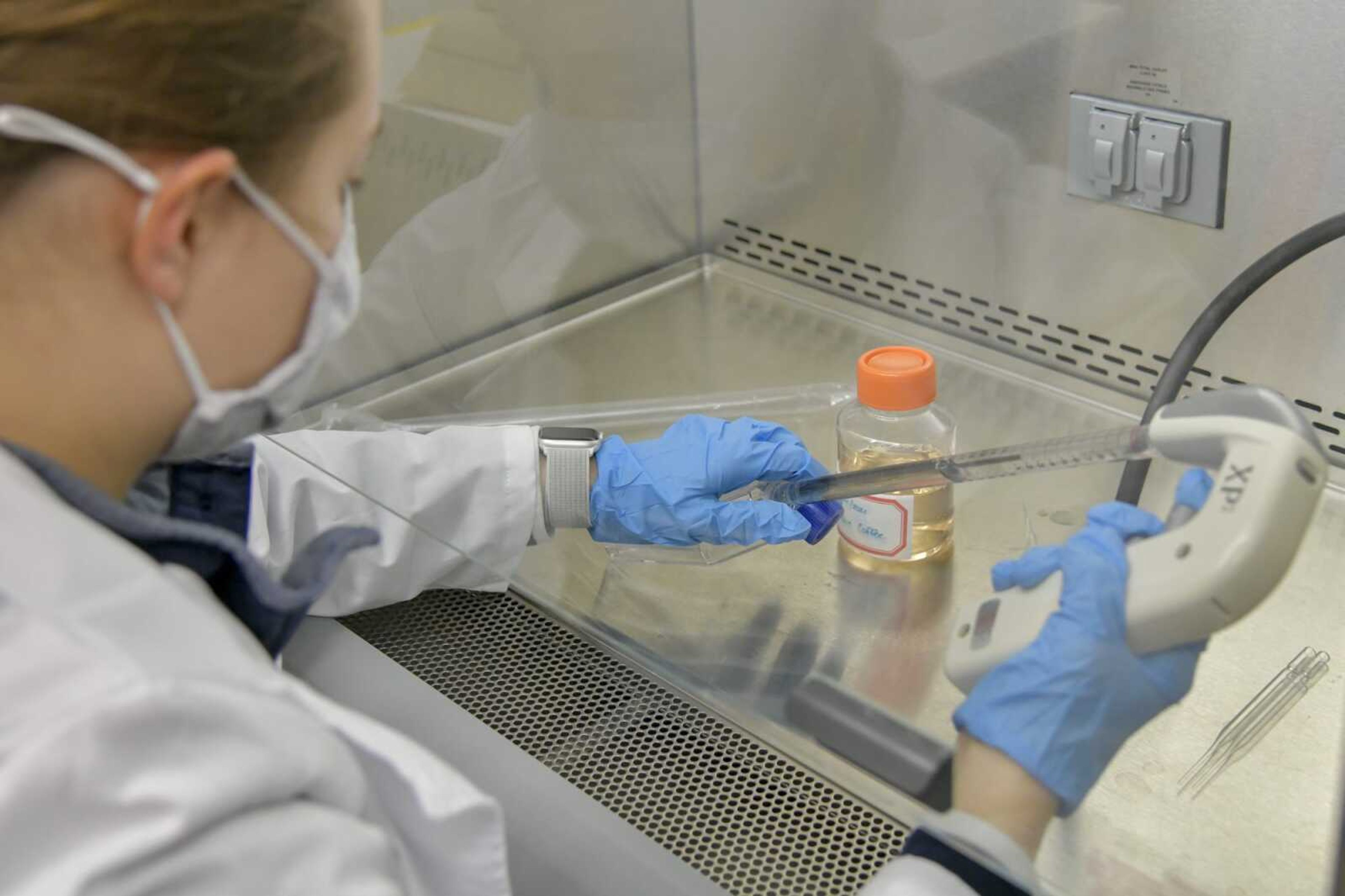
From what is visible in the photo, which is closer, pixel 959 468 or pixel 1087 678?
pixel 1087 678

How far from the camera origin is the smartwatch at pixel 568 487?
113cm

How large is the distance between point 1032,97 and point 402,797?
865 mm

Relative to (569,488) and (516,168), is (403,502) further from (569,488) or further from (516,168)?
(516,168)

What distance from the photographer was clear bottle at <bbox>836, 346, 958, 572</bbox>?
96 cm

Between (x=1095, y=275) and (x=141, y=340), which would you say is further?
(x=1095, y=275)

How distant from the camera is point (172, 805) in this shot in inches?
22.0

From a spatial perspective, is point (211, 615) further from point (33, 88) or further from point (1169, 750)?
point (1169, 750)

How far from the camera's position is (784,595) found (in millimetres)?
986

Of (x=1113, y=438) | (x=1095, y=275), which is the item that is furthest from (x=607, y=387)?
(x=1113, y=438)

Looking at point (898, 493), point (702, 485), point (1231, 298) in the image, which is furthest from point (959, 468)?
point (1231, 298)

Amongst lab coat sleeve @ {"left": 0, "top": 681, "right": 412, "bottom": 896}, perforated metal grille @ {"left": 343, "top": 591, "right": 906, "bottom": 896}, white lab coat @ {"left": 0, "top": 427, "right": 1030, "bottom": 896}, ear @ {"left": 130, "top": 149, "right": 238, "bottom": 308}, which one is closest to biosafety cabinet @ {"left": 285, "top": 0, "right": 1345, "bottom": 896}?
perforated metal grille @ {"left": 343, "top": 591, "right": 906, "bottom": 896}

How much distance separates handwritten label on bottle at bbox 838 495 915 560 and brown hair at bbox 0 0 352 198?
522 millimetres

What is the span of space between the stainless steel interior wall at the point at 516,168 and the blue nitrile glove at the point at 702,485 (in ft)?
1.03

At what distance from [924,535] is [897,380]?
120mm
